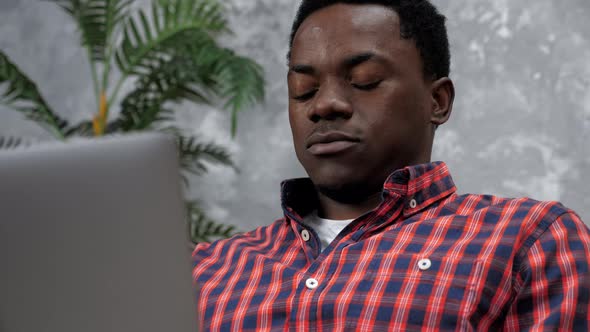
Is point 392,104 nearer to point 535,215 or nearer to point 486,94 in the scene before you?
point 535,215

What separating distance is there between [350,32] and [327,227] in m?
0.32

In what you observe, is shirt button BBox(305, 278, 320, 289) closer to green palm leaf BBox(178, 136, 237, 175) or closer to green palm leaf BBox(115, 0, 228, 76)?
green palm leaf BBox(178, 136, 237, 175)

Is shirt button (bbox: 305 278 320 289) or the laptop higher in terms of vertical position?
the laptop

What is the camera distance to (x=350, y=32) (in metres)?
1.11

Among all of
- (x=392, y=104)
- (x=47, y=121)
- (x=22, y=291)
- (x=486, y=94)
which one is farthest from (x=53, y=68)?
(x=22, y=291)

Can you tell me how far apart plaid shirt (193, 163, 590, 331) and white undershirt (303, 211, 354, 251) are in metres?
0.05

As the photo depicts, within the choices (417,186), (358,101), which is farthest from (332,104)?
(417,186)

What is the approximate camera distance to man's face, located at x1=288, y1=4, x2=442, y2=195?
106 centimetres

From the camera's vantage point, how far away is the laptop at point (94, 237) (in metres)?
0.37

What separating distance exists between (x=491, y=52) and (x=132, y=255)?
2.31m

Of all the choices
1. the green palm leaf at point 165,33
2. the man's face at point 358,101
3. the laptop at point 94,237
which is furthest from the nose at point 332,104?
the green palm leaf at point 165,33

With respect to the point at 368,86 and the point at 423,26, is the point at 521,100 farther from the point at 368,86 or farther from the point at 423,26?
the point at 368,86

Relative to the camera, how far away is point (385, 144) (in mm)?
1073

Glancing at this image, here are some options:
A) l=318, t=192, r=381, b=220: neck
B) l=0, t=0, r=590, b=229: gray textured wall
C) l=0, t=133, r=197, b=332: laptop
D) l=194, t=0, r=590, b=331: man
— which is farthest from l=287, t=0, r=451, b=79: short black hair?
l=0, t=0, r=590, b=229: gray textured wall
